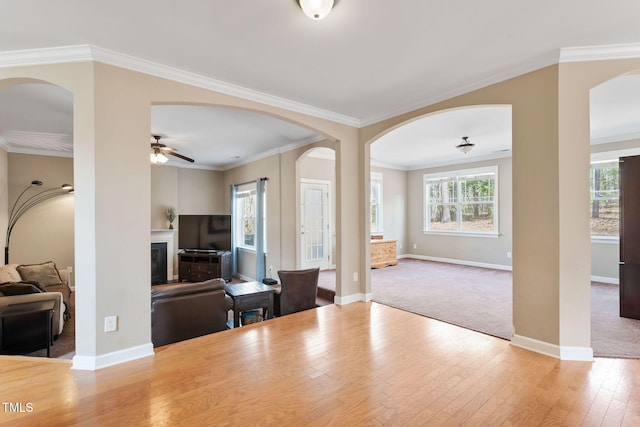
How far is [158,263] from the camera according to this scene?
6812 millimetres

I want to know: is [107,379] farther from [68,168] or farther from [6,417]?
[68,168]

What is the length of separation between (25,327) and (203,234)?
3985 mm

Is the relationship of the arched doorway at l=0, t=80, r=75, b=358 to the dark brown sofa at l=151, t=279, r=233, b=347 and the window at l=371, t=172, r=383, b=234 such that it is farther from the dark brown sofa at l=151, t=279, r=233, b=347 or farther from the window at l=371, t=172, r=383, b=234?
the window at l=371, t=172, r=383, b=234

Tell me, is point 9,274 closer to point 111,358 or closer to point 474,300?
point 111,358

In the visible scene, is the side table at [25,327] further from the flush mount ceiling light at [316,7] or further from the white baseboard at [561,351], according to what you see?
the white baseboard at [561,351]

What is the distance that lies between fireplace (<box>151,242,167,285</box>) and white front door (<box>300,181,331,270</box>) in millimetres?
3520

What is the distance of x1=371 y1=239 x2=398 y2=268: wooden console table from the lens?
7.11m

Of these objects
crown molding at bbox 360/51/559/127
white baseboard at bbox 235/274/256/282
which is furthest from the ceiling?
white baseboard at bbox 235/274/256/282

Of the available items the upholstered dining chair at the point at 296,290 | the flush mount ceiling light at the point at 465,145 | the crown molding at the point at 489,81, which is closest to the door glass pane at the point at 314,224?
the upholstered dining chair at the point at 296,290

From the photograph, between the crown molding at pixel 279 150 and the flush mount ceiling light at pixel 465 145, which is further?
the flush mount ceiling light at pixel 465 145

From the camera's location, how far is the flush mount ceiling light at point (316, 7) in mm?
1830

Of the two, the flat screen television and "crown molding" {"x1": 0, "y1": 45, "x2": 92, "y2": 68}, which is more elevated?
"crown molding" {"x1": 0, "y1": 45, "x2": 92, "y2": 68}

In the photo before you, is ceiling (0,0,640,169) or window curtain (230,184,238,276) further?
window curtain (230,184,238,276)

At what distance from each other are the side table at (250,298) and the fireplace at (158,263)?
374 centimetres
